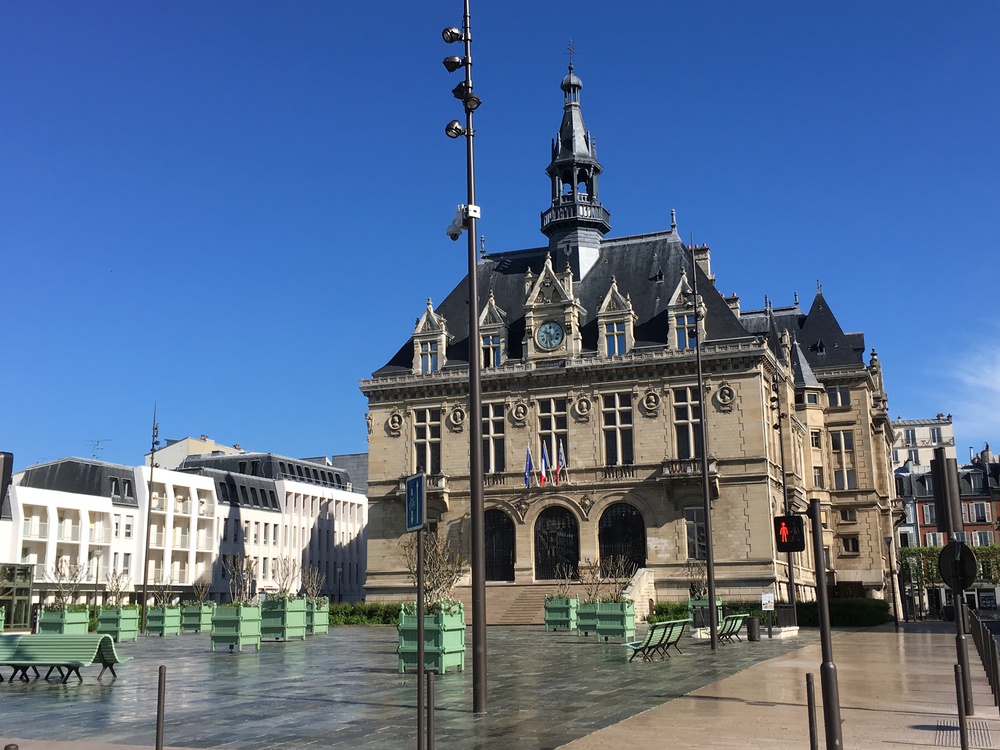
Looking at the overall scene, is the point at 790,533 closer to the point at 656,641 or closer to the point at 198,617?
the point at 656,641

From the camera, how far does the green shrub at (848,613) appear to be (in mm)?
45281

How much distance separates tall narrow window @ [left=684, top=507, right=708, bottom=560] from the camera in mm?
51688

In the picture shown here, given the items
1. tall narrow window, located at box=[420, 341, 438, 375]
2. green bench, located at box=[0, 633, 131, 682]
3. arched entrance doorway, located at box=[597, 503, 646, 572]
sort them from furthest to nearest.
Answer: tall narrow window, located at box=[420, 341, 438, 375] < arched entrance doorway, located at box=[597, 503, 646, 572] < green bench, located at box=[0, 633, 131, 682]

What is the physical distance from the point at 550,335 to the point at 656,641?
3349 cm

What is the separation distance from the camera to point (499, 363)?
58094 mm

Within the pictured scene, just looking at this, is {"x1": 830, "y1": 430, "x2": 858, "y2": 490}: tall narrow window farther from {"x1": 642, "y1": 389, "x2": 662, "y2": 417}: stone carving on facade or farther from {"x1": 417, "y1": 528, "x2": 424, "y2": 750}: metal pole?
{"x1": 417, "y1": 528, "x2": 424, "y2": 750}: metal pole

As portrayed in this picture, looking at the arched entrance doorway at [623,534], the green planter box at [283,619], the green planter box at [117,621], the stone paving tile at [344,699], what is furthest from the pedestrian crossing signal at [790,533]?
the arched entrance doorway at [623,534]

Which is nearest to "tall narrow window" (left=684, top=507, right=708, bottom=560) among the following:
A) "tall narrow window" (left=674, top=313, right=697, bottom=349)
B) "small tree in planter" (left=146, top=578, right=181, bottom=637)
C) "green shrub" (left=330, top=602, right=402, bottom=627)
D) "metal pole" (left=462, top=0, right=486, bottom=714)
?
"tall narrow window" (left=674, top=313, right=697, bottom=349)

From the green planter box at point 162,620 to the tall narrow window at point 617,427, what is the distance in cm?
2386

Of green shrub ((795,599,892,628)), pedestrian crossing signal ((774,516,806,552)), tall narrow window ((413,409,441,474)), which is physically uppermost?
tall narrow window ((413,409,441,474))

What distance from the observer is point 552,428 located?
55.8 meters

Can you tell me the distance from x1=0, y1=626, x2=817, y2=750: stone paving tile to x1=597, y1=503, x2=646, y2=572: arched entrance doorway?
82.0 feet

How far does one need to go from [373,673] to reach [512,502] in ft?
111

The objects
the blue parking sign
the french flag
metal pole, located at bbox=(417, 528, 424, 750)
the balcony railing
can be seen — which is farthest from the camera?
the balcony railing
